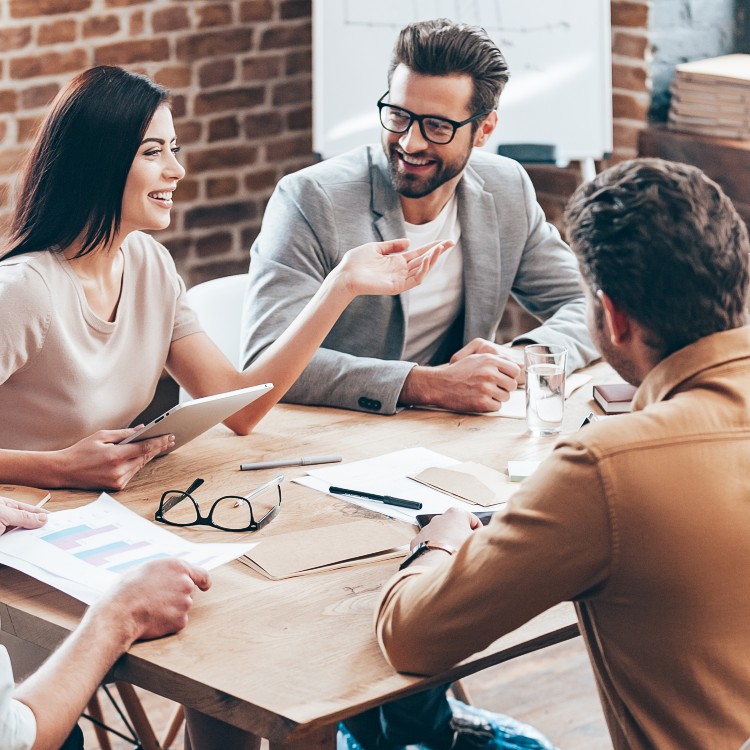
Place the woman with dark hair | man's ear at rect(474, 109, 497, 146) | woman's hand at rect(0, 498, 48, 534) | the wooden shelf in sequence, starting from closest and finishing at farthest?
1. woman's hand at rect(0, 498, 48, 534)
2. the woman with dark hair
3. man's ear at rect(474, 109, 497, 146)
4. the wooden shelf

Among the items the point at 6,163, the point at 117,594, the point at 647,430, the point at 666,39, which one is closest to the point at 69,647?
the point at 117,594

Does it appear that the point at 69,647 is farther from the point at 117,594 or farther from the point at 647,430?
the point at 647,430

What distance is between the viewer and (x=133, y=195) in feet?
6.27

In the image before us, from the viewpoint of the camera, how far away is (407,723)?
6.70 feet

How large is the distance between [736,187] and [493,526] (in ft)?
7.04

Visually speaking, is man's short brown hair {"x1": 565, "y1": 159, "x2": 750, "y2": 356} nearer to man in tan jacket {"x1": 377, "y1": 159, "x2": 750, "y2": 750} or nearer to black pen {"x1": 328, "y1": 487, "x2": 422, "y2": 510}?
man in tan jacket {"x1": 377, "y1": 159, "x2": 750, "y2": 750}

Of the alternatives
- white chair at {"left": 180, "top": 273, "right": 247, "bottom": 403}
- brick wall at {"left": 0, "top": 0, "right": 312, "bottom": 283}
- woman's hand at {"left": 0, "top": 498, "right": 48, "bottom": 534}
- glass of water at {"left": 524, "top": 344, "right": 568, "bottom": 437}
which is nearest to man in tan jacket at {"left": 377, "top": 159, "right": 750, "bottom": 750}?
woman's hand at {"left": 0, "top": 498, "right": 48, "bottom": 534}

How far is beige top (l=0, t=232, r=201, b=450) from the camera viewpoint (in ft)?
5.81

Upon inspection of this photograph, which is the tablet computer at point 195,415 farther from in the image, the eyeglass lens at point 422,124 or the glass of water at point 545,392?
the eyeglass lens at point 422,124

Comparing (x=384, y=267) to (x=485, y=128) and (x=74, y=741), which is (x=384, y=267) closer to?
(x=485, y=128)

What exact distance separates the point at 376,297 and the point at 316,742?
4.15 ft

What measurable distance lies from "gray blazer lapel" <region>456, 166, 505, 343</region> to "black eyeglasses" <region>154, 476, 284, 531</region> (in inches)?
35.8

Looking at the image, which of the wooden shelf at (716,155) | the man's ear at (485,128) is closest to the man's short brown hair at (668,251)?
the man's ear at (485,128)

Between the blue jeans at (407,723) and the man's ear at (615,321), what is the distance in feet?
3.33
